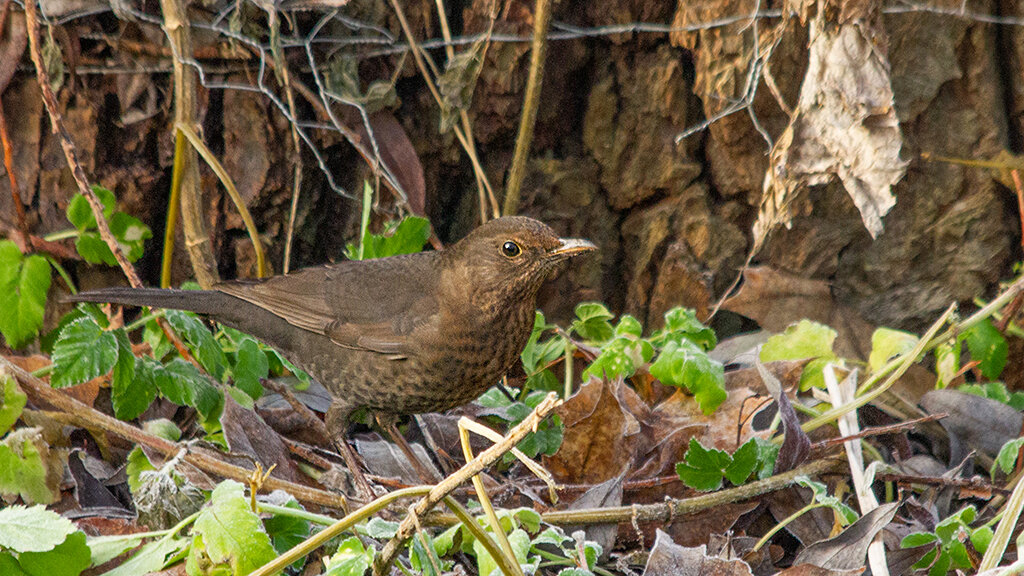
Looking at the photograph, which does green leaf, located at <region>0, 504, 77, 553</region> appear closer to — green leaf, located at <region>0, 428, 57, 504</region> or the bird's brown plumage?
green leaf, located at <region>0, 428, 57, 504</region>

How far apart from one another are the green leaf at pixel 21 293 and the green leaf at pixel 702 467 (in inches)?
86.6

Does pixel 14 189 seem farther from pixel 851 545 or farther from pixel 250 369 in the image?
pixel 851 545

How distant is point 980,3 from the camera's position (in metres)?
3.66

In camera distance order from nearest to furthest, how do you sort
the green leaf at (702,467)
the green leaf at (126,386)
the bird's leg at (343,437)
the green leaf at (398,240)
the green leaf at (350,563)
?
1. the green leaf at (350,563)
2. the green leaf at (702,467)
3. the green leaf at (126,386)
4. the bird's leg at (343,437)
5. the green leaf at (398,240)

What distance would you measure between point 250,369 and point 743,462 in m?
1.62

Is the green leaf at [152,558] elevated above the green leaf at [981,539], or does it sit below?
above

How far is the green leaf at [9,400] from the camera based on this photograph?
282cm

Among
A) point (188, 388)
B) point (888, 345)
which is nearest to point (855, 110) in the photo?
point (888, 345)

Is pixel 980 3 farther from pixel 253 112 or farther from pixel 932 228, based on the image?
pixel 253 112

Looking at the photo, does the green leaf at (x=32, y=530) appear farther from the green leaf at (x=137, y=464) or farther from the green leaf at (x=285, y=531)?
the green leaf at (x=137, y=464)

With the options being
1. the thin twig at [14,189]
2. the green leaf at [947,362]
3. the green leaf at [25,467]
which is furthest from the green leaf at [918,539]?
the thin twig at [14,189]

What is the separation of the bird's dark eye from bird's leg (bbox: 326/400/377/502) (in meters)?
0.75

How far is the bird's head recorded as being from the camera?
336 cm

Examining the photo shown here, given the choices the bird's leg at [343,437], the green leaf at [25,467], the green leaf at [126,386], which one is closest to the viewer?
the green leaf at [25,467]
